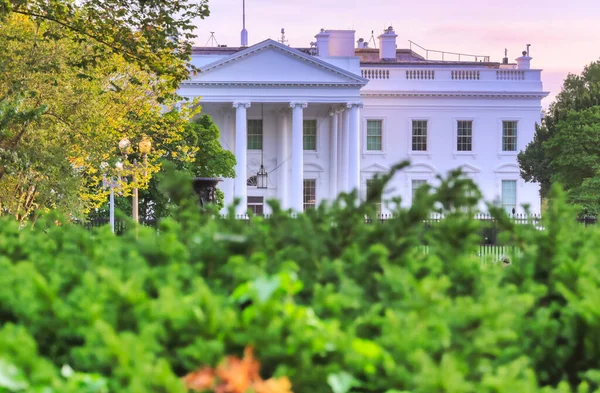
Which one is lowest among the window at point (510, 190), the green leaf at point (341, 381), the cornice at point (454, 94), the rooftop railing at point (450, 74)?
the green leaf at point (341, 381)

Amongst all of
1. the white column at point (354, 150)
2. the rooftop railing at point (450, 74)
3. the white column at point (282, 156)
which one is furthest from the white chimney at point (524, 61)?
the white column at point (282, 156)

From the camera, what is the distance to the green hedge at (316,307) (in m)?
1.74

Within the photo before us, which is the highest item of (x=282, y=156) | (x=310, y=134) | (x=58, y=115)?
(x=310, y=134)

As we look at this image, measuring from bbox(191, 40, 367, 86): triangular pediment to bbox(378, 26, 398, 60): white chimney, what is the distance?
408 inches

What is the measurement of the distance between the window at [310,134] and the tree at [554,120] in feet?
43.8

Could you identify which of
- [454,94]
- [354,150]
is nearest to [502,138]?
[454,94]

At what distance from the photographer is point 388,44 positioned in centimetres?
5809

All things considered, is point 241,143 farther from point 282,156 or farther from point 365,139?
point 365,139

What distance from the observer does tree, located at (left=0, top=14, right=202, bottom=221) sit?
16.4 meters

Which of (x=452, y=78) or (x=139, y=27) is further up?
(x=452, y=78)

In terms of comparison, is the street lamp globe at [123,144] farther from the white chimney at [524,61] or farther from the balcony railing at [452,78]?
the white chimney at [524,61]

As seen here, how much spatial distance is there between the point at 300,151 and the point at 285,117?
3.61 metres

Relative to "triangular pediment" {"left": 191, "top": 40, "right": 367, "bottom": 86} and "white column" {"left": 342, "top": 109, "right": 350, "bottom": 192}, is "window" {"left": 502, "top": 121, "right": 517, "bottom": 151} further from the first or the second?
"triangular pediment" {"left": 191, "top": 40, "right": 367, "bottom": 86}

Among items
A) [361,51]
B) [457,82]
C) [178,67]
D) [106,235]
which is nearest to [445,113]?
[457,82]
